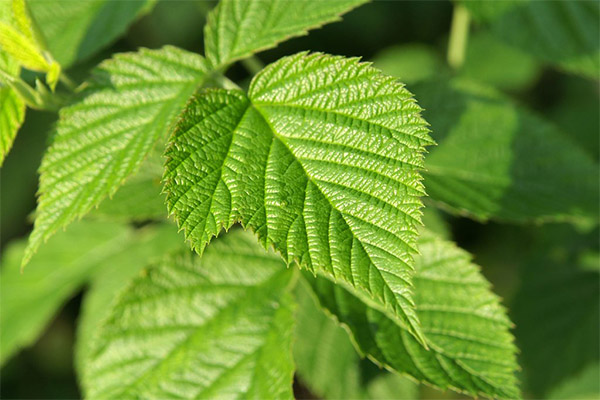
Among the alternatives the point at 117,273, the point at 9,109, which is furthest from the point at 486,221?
the point at 9,109

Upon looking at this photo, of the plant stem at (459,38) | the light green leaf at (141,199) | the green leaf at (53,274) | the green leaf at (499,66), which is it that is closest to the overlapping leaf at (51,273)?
the green leaf at (53,274)

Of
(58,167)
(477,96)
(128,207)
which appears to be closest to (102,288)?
(128,207)

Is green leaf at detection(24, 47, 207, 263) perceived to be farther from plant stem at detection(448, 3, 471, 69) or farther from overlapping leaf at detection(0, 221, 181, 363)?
plant stem at detection(448, 3, 471, 69)

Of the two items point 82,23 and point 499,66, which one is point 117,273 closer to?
point 82,23

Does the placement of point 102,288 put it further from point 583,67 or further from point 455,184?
point 583,67

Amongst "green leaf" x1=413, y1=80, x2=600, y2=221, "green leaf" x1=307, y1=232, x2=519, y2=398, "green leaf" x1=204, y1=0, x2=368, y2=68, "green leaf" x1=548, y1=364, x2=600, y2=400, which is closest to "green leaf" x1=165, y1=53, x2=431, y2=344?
"green leaf" x1=204, y1=0, x2=368, y2=68

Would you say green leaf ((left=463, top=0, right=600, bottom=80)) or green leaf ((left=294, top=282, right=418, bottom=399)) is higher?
green leaf ((left=463, top=0, right=600, bottom=80))

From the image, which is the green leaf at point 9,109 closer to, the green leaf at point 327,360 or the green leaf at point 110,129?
the green leaf at point 110,129
